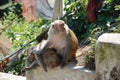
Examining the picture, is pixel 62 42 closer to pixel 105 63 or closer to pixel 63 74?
pixel 63 74

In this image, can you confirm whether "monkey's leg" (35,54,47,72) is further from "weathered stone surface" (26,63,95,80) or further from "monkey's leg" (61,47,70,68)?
"monkey's leg" (61,47,70,68)

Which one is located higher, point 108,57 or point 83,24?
point 108,57

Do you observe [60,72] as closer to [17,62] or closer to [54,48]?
[54,48]

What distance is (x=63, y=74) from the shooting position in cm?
631

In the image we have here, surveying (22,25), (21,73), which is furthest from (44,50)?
(22,25)

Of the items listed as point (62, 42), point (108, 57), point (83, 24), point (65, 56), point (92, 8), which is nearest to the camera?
point (108, 57)

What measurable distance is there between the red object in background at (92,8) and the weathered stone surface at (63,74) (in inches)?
82.3

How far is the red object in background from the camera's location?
8164 mm

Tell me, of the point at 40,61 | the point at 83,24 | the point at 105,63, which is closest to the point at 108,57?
the point at 105,63

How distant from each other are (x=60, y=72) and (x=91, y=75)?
0.71 metres

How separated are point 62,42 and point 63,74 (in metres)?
0.53

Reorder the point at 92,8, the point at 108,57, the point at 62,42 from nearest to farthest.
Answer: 1. the point at 108,57
2. the point at 62,42
3. the point at 92,8

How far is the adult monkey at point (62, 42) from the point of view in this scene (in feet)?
20.5

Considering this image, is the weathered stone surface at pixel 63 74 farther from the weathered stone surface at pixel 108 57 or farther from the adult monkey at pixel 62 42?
the weathered stone surface at pixel 108 57
